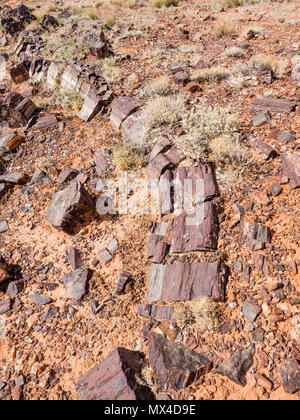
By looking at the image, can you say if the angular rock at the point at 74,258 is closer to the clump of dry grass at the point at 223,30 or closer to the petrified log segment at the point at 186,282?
the petrified log segment at the point at 186,282

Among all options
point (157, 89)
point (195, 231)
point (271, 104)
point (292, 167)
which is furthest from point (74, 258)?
point (271, 104)

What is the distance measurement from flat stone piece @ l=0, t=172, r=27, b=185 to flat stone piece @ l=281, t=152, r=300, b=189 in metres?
6.27

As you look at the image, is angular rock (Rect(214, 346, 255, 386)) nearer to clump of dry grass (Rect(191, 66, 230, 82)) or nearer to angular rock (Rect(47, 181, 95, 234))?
angular rock (Rect(47, 181, 95, 234))

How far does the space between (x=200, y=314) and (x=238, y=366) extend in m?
0.79

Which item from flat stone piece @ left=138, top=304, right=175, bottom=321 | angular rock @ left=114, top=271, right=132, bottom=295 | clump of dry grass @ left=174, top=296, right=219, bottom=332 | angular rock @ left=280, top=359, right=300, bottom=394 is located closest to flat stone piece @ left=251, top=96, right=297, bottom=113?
clump of dry grass @ left=174, top=296, right=219, bottom=332

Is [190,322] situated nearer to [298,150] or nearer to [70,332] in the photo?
[70,332]

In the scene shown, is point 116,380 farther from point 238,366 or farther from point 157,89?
point 157,89

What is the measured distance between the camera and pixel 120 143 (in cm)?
698

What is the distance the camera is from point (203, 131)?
596cm

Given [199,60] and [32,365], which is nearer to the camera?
[32,365]

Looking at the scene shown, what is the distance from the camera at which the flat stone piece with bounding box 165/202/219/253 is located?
4574 mm

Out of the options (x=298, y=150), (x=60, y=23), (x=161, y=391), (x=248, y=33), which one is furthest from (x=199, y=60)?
(x=60, y=23)

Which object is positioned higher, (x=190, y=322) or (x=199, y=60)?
(x=199, y=60)

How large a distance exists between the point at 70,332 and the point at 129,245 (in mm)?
1771
